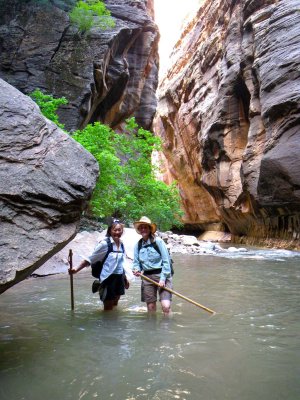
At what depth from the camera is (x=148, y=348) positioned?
12.5ft

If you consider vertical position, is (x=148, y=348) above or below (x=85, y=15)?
below

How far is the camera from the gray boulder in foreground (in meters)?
3.25

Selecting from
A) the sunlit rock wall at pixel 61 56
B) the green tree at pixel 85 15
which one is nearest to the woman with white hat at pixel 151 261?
the sunlit rock wall at pixel 61 56

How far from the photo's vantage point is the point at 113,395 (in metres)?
2.74

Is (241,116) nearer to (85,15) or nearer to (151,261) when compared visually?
(85,15)

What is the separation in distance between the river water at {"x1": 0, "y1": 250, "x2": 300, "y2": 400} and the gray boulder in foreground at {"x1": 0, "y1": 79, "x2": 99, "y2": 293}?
0.89m

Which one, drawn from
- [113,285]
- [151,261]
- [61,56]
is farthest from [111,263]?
[61,56]

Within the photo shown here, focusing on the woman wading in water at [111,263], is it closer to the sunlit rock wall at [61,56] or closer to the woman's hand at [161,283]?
the woman's hand at [161,283]

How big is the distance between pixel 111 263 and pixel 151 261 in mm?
583

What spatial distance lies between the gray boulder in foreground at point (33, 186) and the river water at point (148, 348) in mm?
890

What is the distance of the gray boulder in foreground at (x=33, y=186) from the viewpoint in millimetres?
3252

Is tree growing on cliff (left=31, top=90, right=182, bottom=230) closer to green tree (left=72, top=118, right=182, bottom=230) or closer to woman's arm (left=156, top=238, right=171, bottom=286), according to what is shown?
green tree (left=72, top=118, right=182, bottom=230)

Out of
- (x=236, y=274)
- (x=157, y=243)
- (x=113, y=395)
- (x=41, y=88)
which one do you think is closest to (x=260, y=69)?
(x=41, y=88)

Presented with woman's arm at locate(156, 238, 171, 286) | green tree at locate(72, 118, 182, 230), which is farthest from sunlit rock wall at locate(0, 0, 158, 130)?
woman's arm at locate(156, 238, 171, 286)
